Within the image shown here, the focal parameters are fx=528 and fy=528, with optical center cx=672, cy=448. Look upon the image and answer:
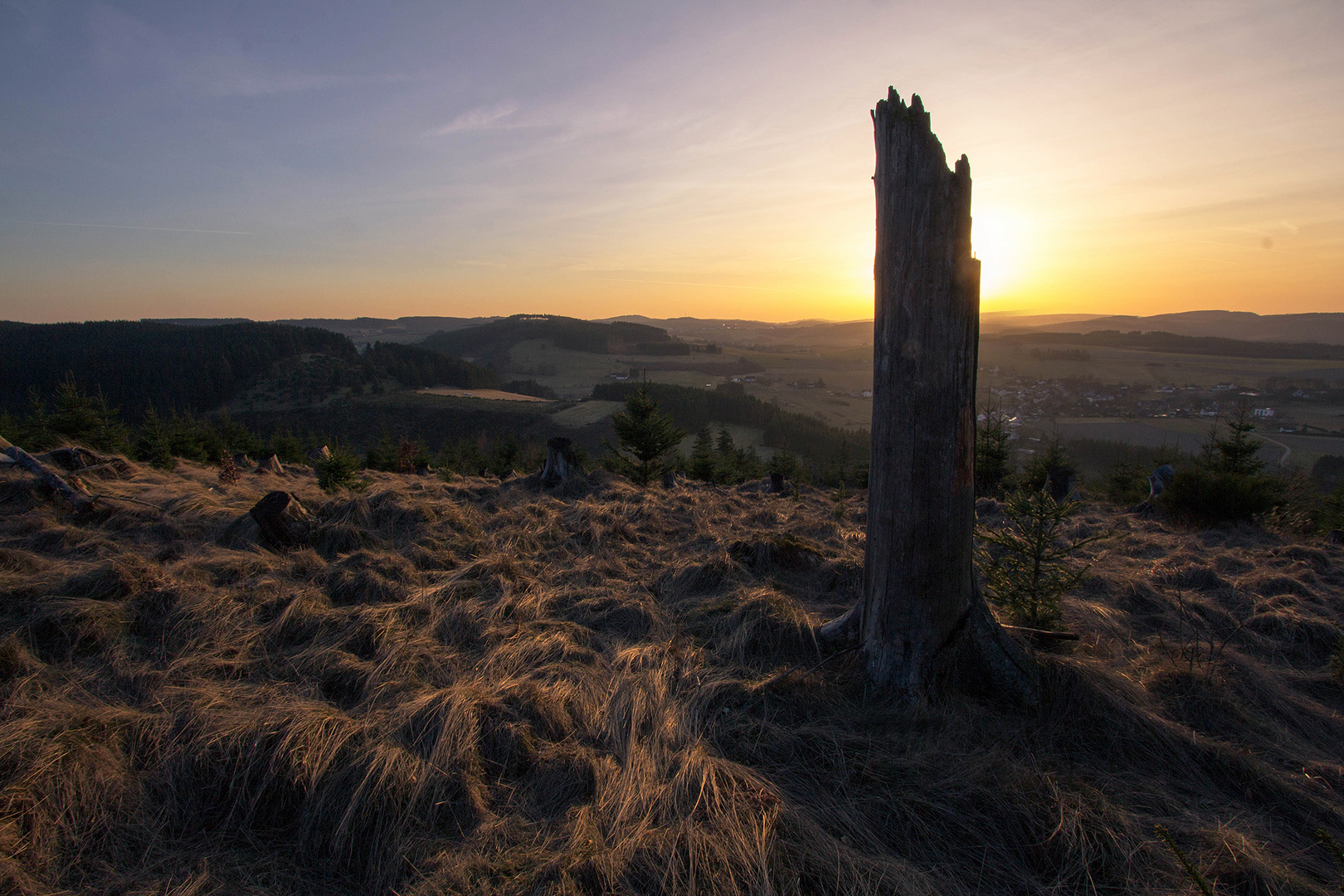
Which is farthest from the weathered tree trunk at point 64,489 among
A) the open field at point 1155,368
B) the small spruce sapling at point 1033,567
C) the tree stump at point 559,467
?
the open field at point 1155,368

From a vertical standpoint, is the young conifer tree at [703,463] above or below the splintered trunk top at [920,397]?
below

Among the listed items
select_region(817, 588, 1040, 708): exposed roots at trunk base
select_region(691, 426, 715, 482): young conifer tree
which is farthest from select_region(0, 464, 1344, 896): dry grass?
select_region(691, 426, 715, 482): young conifer tree

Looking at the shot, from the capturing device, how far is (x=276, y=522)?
19.0 ft

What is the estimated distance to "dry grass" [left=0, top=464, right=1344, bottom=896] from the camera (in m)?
2.07

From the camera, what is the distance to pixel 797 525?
7.69m

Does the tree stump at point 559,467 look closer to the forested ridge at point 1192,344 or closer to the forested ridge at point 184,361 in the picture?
the forested ridge at point 184,361

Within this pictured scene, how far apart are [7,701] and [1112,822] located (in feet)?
17.5

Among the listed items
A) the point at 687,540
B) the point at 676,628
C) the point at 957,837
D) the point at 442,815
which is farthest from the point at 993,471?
the point at 442,815

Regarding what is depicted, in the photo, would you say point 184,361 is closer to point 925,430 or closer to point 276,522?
point 276,522

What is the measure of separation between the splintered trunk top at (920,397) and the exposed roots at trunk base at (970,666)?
12 millimetres

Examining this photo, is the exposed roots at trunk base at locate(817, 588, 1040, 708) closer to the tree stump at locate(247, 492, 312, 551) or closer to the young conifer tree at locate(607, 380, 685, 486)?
the tree stump at locate(247, 492, 312, 551)

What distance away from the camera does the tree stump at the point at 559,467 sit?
414 inches

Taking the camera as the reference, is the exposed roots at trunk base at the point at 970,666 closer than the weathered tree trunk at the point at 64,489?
Yes

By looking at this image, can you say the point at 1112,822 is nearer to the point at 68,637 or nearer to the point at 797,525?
the point at 797,525
